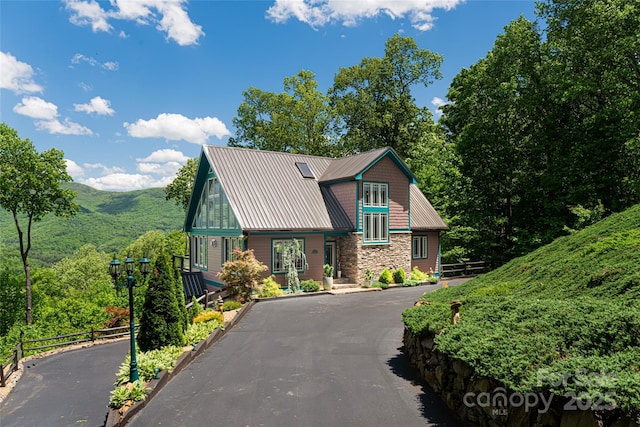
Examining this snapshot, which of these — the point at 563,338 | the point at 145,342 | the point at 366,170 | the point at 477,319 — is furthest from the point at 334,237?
the point at 563,338

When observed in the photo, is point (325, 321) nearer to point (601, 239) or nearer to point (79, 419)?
point (79, 419)

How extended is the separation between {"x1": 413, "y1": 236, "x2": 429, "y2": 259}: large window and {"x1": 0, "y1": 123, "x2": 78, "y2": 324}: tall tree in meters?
25.4

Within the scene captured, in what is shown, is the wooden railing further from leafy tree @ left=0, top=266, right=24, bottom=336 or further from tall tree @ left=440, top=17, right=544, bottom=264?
leafy tree @ left=0, top=266, right=24, bottom=336

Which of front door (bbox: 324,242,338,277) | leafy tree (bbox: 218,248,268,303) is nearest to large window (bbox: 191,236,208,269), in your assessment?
leafy tree (bbox: 218,248,268,303)

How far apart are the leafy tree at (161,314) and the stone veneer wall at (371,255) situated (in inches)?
520

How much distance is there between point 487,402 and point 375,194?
18.4 metres

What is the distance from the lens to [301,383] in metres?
9.11

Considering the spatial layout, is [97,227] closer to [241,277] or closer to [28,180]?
[28,180]

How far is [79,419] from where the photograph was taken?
425 inches

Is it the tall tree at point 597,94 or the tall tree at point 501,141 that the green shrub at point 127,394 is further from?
the tall tree at point 501,141

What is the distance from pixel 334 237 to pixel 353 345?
12558 millimetres

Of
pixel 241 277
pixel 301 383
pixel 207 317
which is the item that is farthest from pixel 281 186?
pixel 301 383

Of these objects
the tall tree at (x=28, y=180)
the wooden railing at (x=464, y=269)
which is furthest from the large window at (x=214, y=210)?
the wooden railing at (x=464, y=269)

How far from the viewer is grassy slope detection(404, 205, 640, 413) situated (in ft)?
16.9
